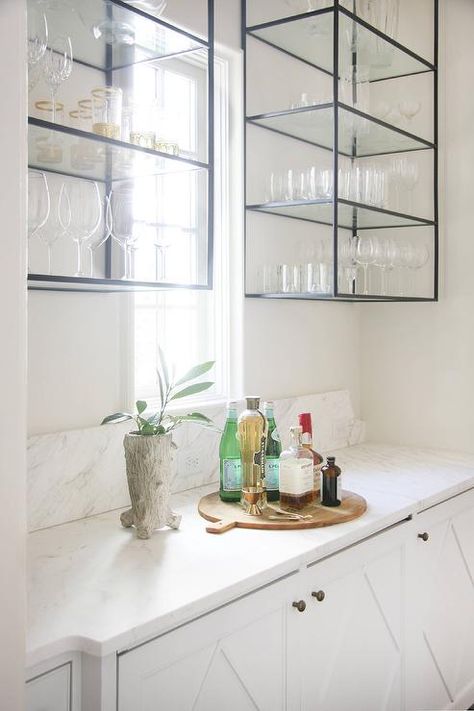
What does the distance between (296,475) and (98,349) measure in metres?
0.70

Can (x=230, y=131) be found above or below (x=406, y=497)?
above

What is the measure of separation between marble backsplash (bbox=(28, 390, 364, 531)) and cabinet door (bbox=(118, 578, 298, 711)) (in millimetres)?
657

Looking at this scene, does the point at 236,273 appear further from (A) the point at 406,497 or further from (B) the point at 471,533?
(B) the point at 471,533

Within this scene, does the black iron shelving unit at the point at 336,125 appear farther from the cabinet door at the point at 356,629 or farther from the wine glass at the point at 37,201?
the wine glass at the point at 37,201

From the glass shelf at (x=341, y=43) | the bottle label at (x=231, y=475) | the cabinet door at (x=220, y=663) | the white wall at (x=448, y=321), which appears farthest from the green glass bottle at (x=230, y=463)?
the glass shelf at (x=341, y=43)

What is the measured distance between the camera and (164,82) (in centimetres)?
250

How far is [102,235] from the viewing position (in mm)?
1976

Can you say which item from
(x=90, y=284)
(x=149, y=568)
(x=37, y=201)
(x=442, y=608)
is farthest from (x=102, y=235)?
(x=442, y=608)

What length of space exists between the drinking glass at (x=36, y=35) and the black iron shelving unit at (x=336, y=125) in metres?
1.09

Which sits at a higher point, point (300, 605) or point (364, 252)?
point (364, 252)

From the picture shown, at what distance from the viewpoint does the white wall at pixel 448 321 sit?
10.2 feet

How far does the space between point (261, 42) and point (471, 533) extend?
2.00 meters

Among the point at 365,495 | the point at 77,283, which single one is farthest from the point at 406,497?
the point at 77,283

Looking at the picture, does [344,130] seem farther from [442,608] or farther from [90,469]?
[442,608]
